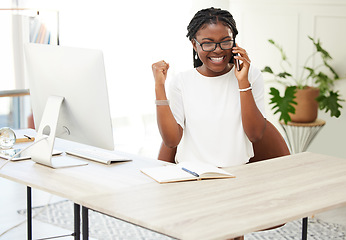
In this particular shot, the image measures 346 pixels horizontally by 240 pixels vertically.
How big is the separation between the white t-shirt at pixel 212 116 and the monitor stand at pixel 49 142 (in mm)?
520

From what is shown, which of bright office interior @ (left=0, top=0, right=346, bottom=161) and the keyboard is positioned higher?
bright office interior @ (left=0, top=0, right=346, bottom=161)

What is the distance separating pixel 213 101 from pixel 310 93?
6.81 ft

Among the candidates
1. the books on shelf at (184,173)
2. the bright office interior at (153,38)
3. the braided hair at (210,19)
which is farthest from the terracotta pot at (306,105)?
the books on shelf at (184,173)

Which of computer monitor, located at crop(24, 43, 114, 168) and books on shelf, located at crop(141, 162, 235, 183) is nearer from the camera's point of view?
books on shelf, located at crop(141, 162, 235, 183)

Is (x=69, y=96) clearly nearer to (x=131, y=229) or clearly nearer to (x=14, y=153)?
(x=14, y=153)

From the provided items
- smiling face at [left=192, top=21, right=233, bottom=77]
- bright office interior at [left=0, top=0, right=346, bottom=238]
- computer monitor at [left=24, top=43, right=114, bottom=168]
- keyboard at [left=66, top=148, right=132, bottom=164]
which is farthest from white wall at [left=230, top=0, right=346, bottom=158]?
computer monitor at [left=24, top=43, right=114, bottom=168]

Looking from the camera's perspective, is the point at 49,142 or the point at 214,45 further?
the point at 214,45

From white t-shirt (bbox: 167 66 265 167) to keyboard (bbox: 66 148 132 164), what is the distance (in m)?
0.34

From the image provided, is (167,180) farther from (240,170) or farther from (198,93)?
(198,93)

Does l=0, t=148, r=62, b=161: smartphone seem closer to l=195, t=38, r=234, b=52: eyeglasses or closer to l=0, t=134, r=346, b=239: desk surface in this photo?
l=0, t=134, r=346, b=239: desk surface

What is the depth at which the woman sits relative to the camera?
282 cm

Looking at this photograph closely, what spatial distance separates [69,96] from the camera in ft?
8.83

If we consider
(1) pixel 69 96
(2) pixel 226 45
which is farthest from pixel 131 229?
(2) pixel 226 45

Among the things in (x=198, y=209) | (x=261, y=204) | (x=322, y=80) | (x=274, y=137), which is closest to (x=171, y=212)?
(x=198, y=209)
